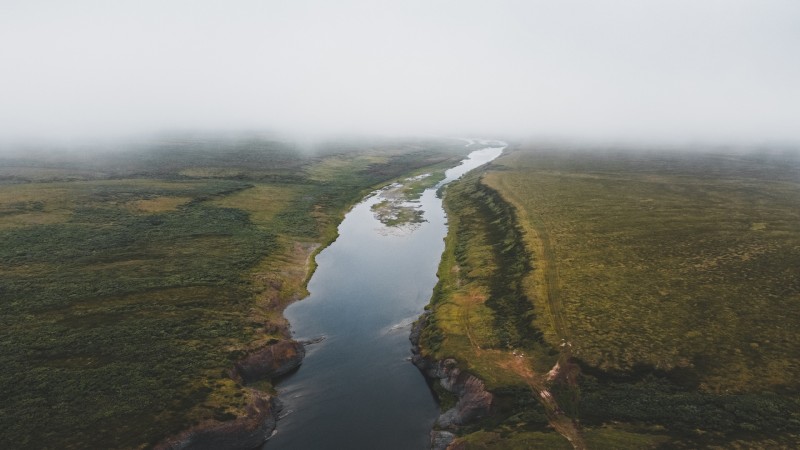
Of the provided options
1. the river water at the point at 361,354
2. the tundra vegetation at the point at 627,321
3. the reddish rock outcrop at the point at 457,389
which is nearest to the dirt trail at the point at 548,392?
the tundra vegetation at the point at 627,321

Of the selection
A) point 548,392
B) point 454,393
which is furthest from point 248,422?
point 548,392

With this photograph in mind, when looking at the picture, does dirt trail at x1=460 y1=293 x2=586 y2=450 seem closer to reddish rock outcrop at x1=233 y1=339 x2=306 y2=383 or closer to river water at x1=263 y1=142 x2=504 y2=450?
river water at x1=263 y1=142 x2=504 y2=450

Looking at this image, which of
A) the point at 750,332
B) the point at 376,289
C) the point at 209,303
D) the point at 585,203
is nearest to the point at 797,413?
the point at 750,332

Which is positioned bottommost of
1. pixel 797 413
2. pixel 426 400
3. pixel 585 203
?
pixel 426 400

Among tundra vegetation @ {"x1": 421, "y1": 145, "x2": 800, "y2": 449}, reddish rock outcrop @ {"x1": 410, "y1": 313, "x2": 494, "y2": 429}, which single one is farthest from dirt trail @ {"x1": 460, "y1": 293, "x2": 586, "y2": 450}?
reddish rock outcrop @ {"x1": 410, "y1": 313, "x2": 494, "y2": 429}

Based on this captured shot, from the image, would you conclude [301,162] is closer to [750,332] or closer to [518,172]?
[518,172]

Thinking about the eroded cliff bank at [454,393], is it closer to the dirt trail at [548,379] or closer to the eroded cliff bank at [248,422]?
the dirt trail at [548,379]
